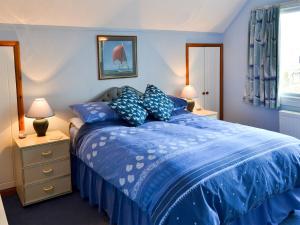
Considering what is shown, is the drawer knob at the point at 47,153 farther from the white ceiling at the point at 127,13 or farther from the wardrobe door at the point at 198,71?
the wardrobe door at the point at 198,71

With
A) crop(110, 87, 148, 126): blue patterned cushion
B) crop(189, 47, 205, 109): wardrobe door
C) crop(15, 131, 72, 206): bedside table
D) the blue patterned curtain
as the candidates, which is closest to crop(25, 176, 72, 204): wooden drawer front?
crop(15, 131, 72, 206): bedside table

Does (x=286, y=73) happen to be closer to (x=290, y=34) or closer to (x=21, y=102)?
(x=290, y=34)

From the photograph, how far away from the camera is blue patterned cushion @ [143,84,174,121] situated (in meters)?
3.44

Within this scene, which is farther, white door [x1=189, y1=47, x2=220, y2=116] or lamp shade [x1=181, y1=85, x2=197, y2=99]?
white door [x1=189, y1=47, x2=220, y2=116]

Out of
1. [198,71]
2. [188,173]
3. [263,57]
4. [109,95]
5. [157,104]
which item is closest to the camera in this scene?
[188,173]

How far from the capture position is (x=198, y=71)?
4.69m

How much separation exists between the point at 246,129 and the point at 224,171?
39.0 inches

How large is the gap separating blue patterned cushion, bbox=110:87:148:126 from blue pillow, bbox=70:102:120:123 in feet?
0.29

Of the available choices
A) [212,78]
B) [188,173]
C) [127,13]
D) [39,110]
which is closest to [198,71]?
[212,78]

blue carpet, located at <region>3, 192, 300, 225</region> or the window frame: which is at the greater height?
the window frame

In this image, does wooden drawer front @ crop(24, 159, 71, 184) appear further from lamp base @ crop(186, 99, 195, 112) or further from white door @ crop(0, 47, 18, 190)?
lamp base @ crop(186, 99, 195, 112)

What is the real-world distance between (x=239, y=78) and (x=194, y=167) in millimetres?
2983

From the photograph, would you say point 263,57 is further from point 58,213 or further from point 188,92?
point 58,213

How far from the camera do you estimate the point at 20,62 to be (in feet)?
10.5
